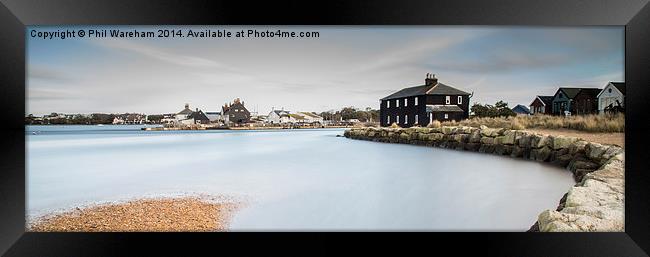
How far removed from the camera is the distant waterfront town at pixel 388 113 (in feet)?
12.5

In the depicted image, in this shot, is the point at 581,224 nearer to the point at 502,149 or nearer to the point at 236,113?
the point at 502,149

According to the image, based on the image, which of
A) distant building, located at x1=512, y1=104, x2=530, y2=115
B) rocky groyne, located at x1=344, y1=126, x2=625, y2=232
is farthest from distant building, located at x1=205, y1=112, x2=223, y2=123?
distant building, located at x1=512, y1=104, x2=530, y2=115

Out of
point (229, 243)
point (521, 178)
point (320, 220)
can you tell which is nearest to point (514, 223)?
point (521, 178)

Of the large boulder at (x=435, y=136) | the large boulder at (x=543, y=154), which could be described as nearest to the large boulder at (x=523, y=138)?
the large boulder at (x=543, y=154)

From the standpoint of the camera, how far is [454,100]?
13.5ft

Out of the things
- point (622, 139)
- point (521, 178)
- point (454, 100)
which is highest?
point (454, 100)

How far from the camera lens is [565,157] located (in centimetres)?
445

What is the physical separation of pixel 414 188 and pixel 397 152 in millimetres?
679

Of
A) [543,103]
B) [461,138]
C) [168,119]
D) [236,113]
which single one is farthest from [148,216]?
[543,103]
